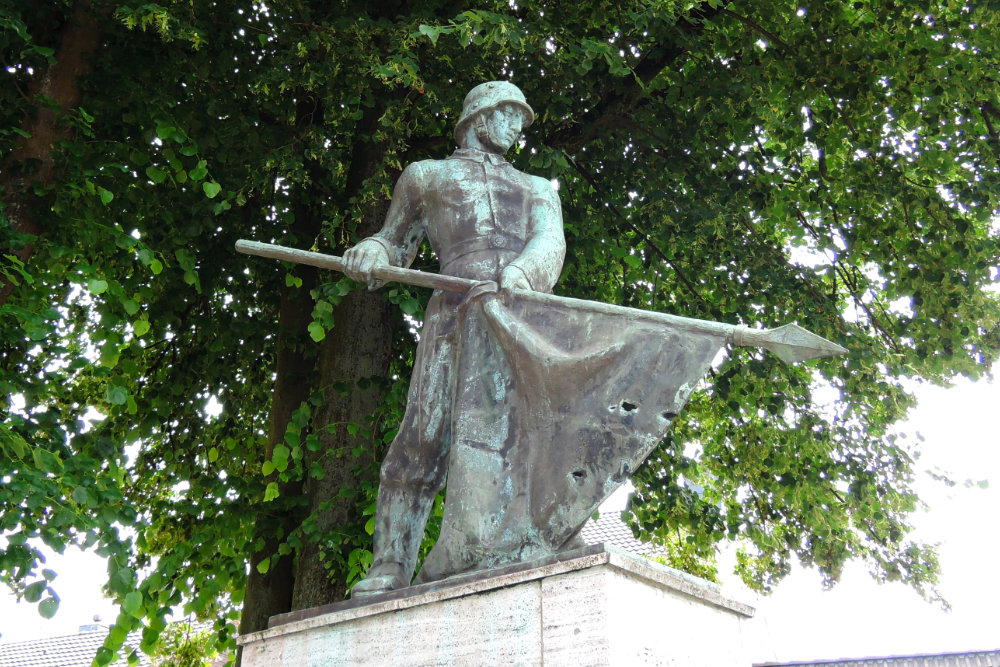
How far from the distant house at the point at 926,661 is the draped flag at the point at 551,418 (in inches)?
627

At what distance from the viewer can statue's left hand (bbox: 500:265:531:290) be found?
13.0ft

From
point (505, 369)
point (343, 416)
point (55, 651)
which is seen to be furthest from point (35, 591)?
point (55, 651)

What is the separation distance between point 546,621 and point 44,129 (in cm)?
442

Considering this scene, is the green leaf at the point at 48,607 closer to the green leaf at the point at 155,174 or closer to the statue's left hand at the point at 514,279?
the statue's left hand at the point at 514,279

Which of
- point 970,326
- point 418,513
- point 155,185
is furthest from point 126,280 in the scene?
point 970,326

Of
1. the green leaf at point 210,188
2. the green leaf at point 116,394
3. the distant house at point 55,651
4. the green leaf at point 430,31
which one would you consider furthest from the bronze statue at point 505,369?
the distant house at point 55,651

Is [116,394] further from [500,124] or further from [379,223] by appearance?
[379,223]

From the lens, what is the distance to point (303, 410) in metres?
6.07

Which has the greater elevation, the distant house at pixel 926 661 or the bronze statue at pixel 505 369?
the distant house at pixel 926 661

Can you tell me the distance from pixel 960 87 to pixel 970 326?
6.75ft

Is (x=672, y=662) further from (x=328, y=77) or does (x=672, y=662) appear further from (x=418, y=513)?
(x=328, y=77)

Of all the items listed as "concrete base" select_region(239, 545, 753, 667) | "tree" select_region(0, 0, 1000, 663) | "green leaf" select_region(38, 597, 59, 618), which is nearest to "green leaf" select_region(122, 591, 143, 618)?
"green leaf" select_region(38, 597, 59, 618)

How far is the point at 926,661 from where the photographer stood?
724 inches

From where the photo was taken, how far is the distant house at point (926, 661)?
1805 cm
